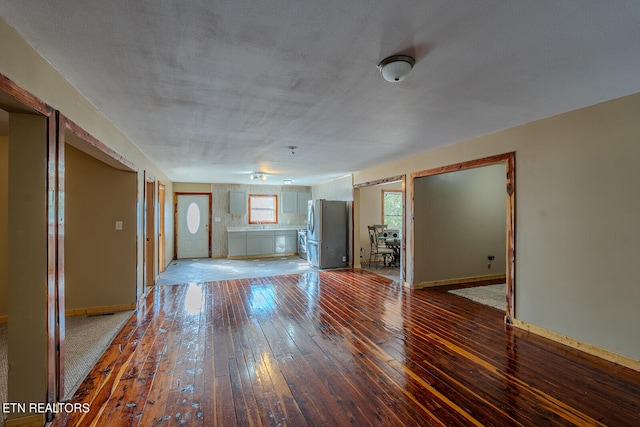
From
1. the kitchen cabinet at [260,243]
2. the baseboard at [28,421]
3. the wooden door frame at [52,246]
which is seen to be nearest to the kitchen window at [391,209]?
the kitchen cabinet at [260,243]

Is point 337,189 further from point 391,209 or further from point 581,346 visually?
point 581,346

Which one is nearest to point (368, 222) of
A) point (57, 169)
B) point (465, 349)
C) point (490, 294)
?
point (490, 294)

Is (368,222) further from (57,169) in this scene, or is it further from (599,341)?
(57,169)

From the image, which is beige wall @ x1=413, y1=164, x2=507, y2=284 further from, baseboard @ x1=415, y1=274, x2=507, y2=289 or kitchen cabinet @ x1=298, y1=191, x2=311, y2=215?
kitchen cabinet @ x1=298, y1=191, x2=311, y2=215

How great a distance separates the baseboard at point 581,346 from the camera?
2.38m

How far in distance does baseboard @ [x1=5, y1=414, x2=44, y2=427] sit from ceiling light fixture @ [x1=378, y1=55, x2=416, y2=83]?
3145 millimetres

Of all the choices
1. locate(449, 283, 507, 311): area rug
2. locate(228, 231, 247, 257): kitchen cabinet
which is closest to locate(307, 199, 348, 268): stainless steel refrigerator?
locate(228, 231, 247, 257): kitchen cabinet

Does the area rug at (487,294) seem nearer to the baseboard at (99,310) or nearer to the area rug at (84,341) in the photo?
the area rug at (84,341)

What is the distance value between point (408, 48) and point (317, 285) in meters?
4.36

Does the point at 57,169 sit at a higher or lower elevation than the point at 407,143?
lower

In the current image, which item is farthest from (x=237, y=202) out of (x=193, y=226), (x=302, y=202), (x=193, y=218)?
(x=302, y=202)

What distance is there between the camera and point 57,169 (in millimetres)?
1864

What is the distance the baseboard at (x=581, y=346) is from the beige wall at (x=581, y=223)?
0.15 ft

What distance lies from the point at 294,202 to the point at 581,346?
7.60 metres
